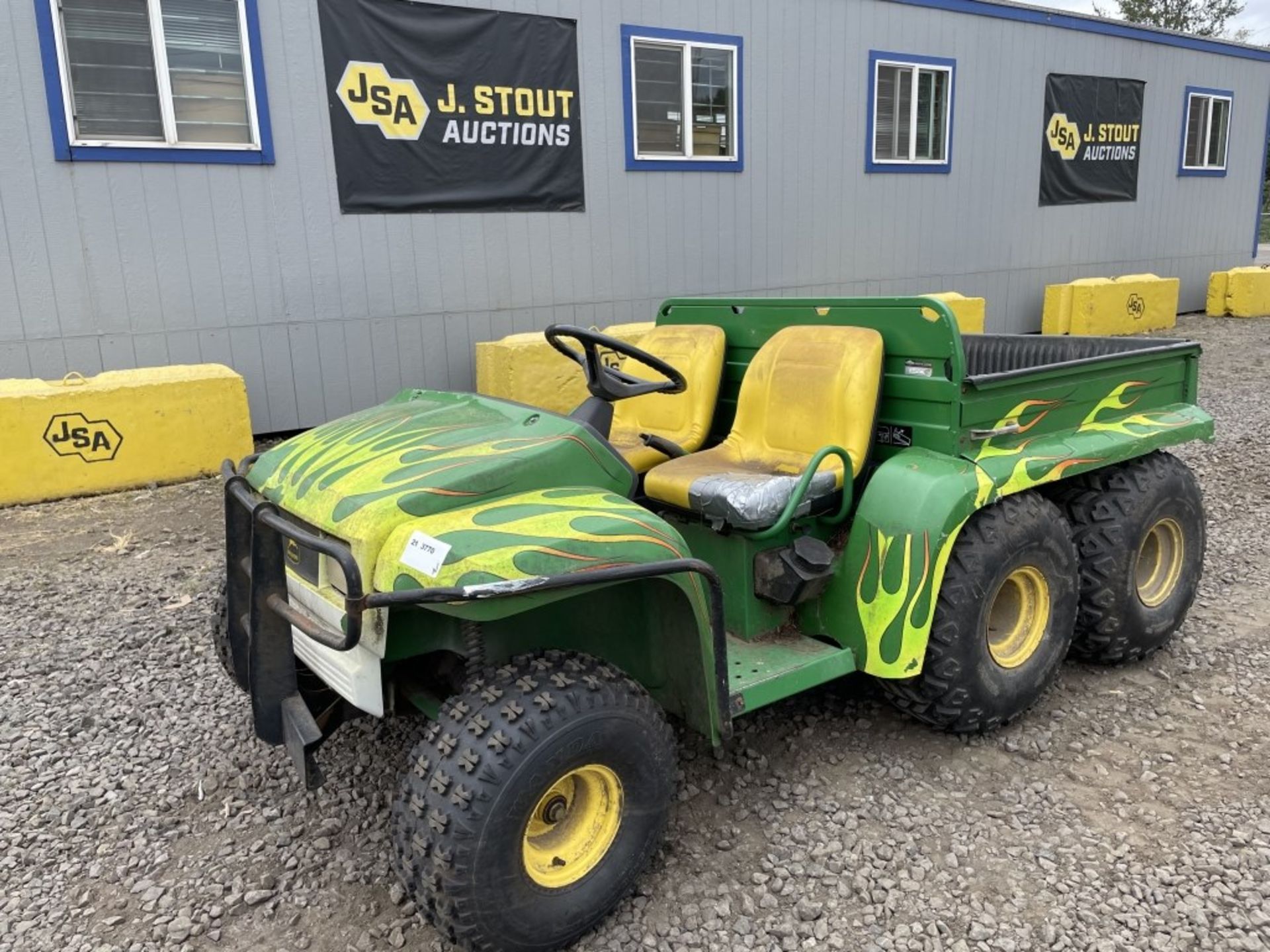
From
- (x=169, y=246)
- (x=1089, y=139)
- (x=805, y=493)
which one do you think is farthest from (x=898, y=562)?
(x=1089, y=139)

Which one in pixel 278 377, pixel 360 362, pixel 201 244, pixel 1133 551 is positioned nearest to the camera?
pixel 1133 551

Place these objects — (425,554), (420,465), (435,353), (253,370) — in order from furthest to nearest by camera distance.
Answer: (435,353), (253,370), (420,465), (425,554)

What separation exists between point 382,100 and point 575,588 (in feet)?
21.0

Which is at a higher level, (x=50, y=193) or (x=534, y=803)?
(x=50, y=193)

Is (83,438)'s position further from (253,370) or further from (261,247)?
(261,247)

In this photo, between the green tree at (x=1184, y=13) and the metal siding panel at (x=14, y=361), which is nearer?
the metal siding panel at (x=14, y=361)

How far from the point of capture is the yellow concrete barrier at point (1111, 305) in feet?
40.9

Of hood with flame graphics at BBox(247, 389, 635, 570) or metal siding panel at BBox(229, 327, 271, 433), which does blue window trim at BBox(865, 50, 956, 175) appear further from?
hood with flame graphics at BBox(247, 389, 635, 570)

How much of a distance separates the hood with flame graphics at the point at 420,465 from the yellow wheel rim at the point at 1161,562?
93.4 inches

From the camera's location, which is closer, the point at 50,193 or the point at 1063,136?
the point at 50,193

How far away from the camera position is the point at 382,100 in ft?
24.4

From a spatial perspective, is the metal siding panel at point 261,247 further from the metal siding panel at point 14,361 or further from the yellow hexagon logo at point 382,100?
the metal siding panel at point 14,361

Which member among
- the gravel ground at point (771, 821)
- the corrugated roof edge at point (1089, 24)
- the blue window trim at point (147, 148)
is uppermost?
the corrugated roof edge at point (1089, 24)

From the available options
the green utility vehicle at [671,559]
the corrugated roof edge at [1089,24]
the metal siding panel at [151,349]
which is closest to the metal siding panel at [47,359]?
the metal siding panel at [151,349]
